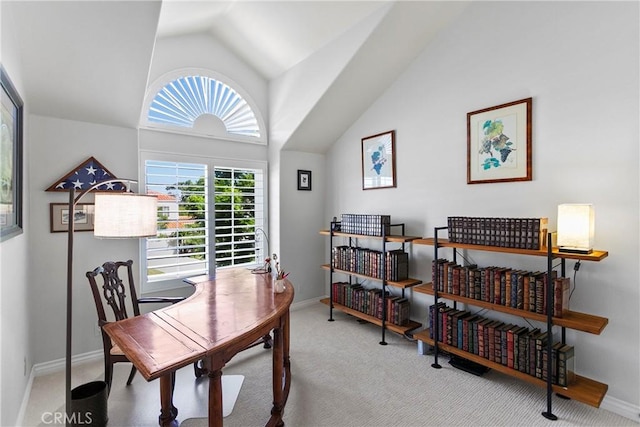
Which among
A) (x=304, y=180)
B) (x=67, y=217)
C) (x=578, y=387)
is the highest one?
(x=304, y=180)

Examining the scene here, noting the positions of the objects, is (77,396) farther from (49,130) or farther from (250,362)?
(49,130)

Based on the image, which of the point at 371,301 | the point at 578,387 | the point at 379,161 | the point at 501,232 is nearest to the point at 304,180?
the point at 379,161

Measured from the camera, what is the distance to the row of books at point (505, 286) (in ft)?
7.26

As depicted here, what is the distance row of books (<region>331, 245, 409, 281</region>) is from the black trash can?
8.12 feet

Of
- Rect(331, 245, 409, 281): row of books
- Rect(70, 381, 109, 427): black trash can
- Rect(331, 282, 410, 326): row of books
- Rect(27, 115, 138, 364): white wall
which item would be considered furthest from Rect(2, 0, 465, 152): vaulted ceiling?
Rect(70, 381, 109, 427): black trash can

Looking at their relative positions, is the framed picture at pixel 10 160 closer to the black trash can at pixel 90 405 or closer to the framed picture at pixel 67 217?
the framed picture at pixel 67 217

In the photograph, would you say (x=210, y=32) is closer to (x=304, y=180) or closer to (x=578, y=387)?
(x=304, y=180)

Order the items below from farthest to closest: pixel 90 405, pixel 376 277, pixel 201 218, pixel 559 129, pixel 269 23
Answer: pixel 201 218, pixel 376 277, pixel 269 23, pixel 559 129, pixel 90 405

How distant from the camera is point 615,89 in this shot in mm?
2162

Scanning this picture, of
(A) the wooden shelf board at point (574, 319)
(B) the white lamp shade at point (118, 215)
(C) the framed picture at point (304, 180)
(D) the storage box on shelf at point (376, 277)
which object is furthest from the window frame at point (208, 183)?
(A) the wooden shelf board at point (574, 319)

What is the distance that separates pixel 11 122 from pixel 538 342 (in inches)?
148

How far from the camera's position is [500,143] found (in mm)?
2729

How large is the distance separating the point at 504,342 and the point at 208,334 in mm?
2160

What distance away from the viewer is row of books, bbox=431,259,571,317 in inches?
87.1
